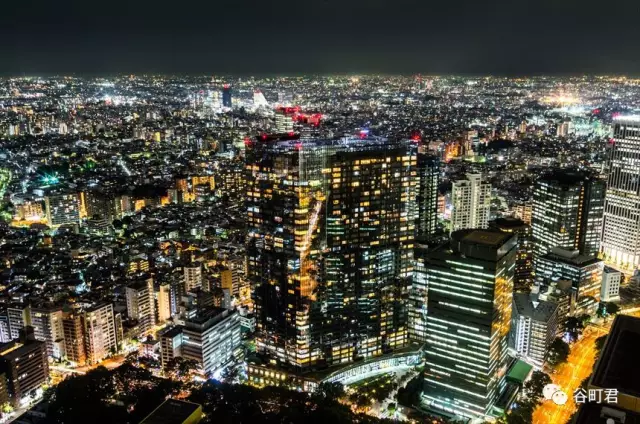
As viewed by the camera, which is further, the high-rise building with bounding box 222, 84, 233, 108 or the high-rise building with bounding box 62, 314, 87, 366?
the high-rise building with bounding box 222, 84, 233, 108

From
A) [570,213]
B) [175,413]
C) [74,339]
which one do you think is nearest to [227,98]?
[570,213]

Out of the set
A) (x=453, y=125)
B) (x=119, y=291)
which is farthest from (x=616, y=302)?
(x=453, y=125)

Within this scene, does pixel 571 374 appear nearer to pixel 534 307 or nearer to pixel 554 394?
pixel 554 394

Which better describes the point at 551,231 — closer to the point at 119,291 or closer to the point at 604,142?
the point at 119,291

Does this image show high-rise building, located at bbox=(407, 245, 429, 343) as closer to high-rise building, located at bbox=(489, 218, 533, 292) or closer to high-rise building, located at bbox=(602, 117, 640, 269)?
high-rise building, located at bbox=(489, 218, 533, 292)

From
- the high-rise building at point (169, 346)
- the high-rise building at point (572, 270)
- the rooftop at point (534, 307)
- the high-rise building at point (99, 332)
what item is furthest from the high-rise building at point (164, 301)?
the high-rise building at point (572, 270)

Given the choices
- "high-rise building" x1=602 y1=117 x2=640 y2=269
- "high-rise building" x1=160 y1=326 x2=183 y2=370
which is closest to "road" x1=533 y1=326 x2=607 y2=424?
"high-rise building" x1=602 y1=117 x2=640 y2=269

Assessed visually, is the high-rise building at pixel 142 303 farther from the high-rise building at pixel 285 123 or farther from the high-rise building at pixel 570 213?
the high-rise building at pixel 570 213
